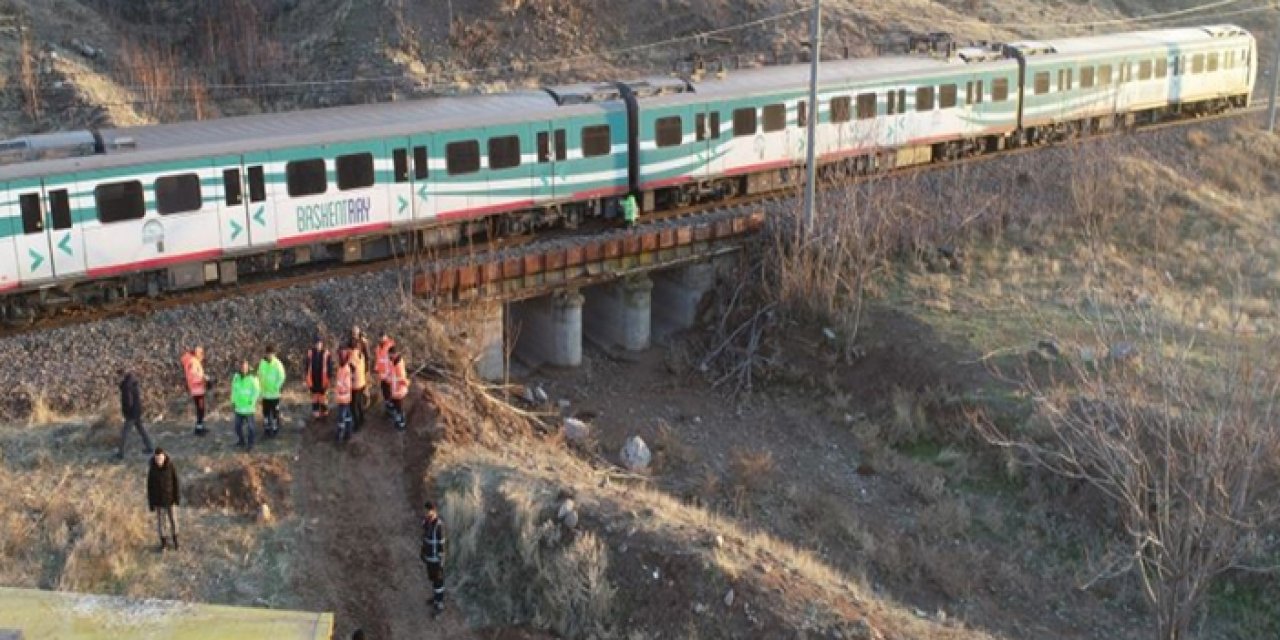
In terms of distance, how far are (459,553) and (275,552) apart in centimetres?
226

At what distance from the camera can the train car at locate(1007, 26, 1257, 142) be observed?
35.6m

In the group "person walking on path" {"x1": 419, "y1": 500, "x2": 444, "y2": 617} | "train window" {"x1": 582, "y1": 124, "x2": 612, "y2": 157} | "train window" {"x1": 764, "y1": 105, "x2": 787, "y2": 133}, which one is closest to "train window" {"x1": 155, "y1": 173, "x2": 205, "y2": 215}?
"train window" {"x1": 582, "y1": 124, "x2": 612, "y2": 157}

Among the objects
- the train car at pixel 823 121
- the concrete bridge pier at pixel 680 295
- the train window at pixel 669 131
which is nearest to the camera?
the train window at pixel 669 131

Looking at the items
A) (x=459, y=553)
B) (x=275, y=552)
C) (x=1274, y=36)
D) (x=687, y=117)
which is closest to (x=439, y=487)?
(x=459, y=553)

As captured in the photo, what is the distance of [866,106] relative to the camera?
3083 cm

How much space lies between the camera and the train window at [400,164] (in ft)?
77.0

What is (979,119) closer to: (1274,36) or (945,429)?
(945,429)

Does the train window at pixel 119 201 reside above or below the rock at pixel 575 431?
above

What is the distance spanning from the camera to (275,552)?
15.8 meters

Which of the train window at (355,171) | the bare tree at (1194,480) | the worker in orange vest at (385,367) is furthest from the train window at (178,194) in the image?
the bare tree at (1194,480)

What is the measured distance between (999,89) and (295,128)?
1962 cm

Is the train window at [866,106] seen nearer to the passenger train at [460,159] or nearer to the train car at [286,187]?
the passenger train at [460,159]

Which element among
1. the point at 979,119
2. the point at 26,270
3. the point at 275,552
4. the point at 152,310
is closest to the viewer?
the point at 275,552

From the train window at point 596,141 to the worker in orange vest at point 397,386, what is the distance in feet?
29.6
